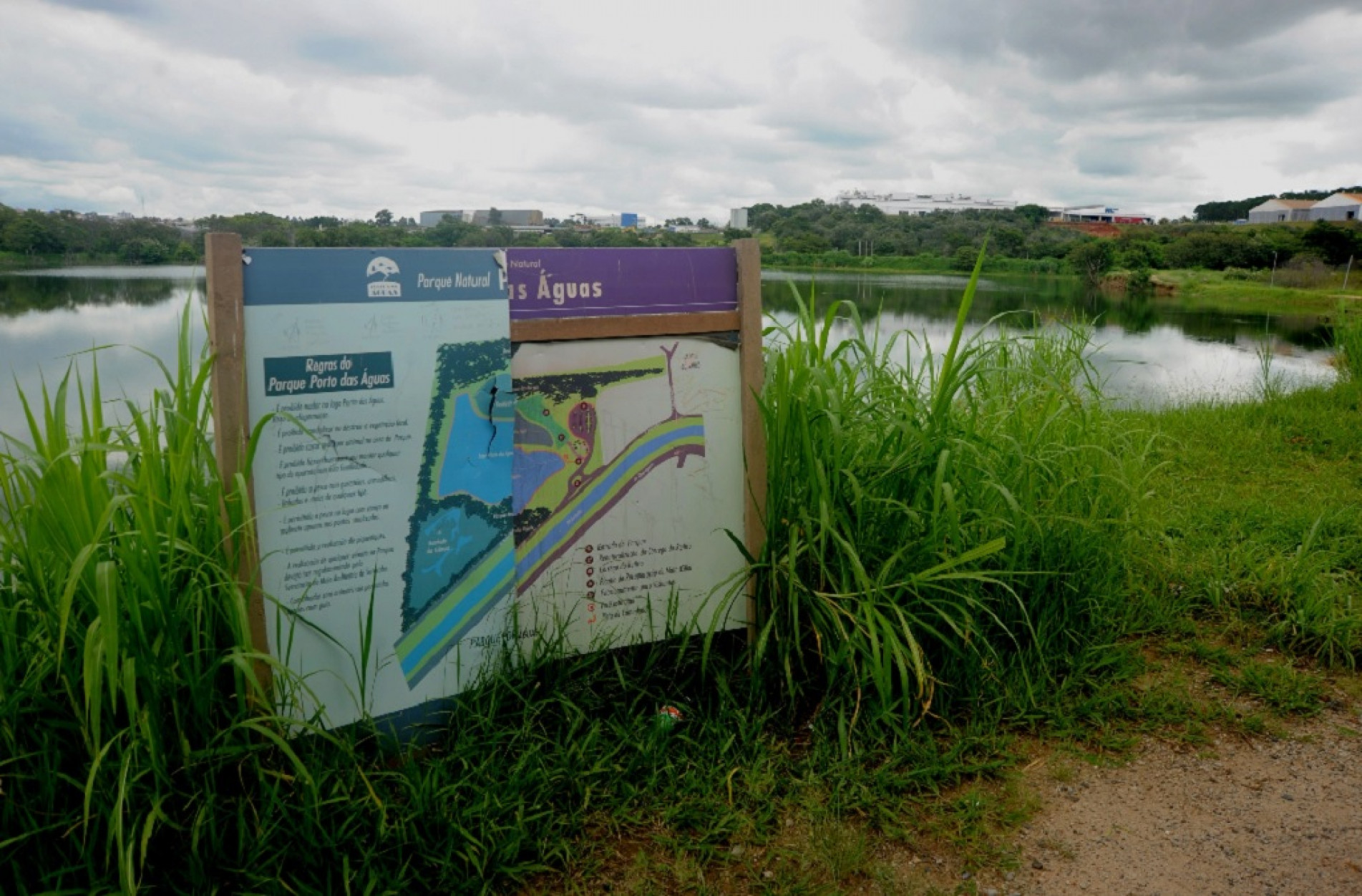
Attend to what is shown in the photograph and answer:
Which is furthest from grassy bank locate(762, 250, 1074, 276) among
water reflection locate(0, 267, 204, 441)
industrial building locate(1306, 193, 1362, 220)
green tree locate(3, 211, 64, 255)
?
industrial building locate(1306, 193, 1362, 220)

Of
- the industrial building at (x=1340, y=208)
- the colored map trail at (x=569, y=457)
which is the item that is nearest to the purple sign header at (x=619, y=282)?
the colored map trail at (x=569, y=457)

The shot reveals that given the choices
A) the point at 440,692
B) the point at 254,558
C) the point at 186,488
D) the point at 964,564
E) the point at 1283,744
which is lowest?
the point at 1283,744

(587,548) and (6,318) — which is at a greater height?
(6,318)

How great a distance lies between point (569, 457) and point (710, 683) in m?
0.69

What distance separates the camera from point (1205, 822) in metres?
2.05

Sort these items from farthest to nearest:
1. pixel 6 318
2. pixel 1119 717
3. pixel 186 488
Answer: pixel 6 318
pixel 1119 717
pixel 186 488

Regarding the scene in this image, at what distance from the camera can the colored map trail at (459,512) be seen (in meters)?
2.05

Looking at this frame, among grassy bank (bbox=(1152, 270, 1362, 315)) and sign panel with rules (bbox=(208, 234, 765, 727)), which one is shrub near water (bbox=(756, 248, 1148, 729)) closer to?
sign panel with rules (bbox=(208, 234, 765, 727))

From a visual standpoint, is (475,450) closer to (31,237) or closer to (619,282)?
(619,282)

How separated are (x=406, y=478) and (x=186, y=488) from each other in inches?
17.8

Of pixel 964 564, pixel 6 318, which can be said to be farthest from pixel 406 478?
pixel 6 318

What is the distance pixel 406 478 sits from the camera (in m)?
2.03

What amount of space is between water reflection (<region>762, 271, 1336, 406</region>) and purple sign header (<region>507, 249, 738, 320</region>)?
41 cm

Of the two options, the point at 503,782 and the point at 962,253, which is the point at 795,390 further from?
the point at 962,253
